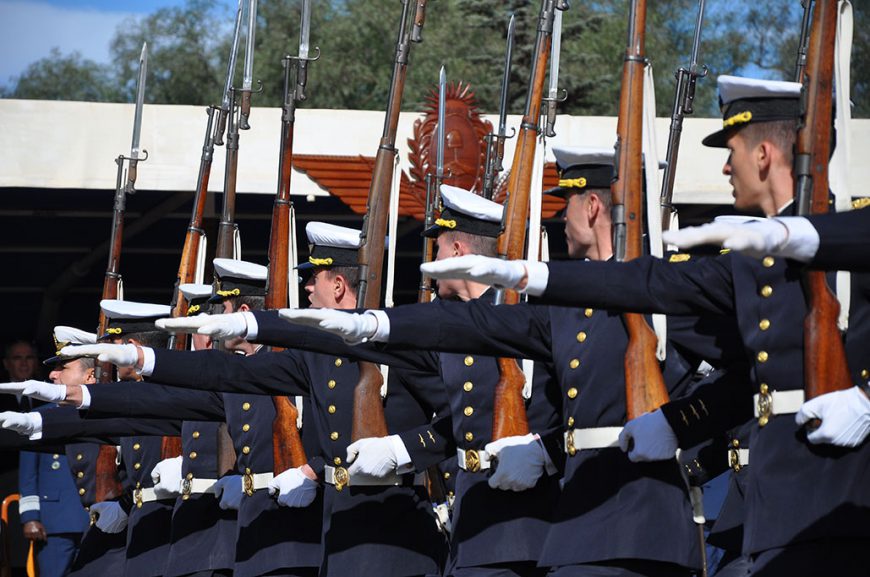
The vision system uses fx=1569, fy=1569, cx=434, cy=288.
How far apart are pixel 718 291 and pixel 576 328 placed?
955mm

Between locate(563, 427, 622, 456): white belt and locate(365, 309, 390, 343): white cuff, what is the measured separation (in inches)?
33.1

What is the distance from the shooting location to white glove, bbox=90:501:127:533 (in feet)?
32.5

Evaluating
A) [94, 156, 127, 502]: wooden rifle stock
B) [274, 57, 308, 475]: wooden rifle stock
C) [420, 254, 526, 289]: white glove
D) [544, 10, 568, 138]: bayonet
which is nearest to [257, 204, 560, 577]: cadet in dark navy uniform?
[544, 10, 568, 138]: bayonet

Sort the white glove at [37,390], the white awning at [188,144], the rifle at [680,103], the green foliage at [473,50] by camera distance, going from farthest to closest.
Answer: the green foliage at [473,50]
the white awning at [188,144]
the rifle at [680,103]
the white glove at [37,390]

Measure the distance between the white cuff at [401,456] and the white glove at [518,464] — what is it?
82cm

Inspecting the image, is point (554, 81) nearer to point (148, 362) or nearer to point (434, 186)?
point (148, 362)

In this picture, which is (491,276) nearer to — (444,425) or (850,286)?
(850,286)

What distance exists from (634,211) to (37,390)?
3.09 metres

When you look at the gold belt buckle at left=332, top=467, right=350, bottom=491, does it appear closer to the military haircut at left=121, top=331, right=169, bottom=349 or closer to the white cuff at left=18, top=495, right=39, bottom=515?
the military haircut at left=121, top=331, right=169, bottom=349

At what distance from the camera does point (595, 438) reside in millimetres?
5328

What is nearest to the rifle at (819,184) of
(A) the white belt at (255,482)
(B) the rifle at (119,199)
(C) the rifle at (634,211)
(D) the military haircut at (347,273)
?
(C) the rifle at (634,211)

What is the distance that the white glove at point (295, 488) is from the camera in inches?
292

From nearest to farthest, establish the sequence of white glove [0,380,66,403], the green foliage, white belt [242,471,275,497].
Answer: white glove [0,380,66,403]
white belt [242,471,275,497]
the green foliage

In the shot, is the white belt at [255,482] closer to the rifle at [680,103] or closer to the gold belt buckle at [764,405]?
the rifle at [680,103]
